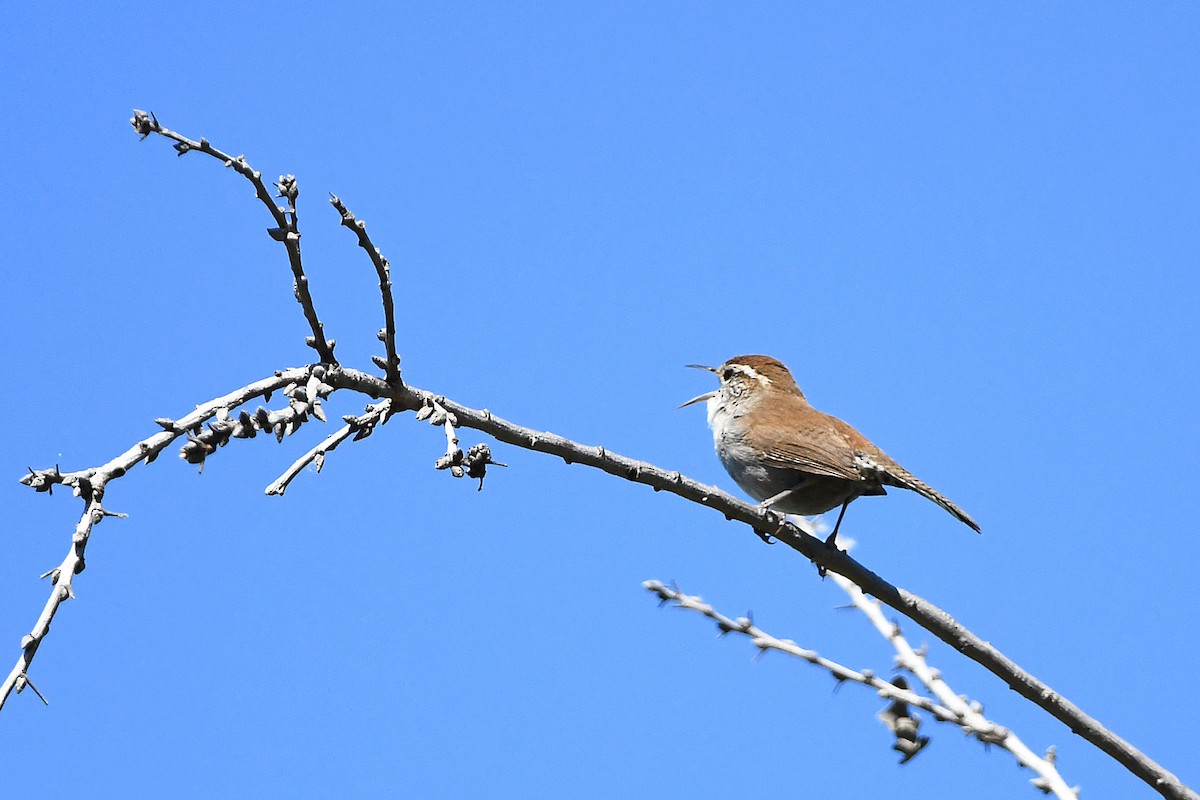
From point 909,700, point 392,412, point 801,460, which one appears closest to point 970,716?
point 909,700

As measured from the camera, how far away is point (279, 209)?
9.49 feet

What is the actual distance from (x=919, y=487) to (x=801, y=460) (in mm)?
562

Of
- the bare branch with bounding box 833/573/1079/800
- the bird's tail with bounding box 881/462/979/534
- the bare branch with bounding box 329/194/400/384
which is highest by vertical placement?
the bird's tail with bounding box 881/462/979/534

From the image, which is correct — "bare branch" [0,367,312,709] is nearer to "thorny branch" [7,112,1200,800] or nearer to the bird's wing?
"thorny branch" [7,112,1200,800]

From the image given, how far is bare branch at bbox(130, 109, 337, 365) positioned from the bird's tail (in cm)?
309

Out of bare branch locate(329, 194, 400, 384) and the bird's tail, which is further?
the bird's tail

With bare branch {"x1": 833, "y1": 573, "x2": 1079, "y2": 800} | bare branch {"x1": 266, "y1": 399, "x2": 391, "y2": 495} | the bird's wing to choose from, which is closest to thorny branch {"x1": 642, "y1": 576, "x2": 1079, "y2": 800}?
bare branch {"x1": 833, "y1": 573, "x2": 1079, "y2": 800}

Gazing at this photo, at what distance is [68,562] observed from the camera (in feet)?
7.41

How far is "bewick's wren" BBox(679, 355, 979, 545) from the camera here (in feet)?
18.0

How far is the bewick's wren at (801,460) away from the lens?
5.49 meters

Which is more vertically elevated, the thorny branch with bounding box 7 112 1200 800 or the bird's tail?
the bird's tail

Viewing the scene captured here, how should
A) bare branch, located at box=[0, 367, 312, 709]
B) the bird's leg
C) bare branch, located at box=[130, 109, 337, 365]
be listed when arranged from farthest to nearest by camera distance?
the bird's leg < bare branch, located at box=[130, 109, 337, 365] < bare branch, located at box=[0, 367, 312, 709]

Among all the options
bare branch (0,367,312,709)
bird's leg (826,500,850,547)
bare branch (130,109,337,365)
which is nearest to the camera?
bare branch (0,367,312,709)

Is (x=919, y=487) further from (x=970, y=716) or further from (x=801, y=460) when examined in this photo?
(x=970, y=716)
